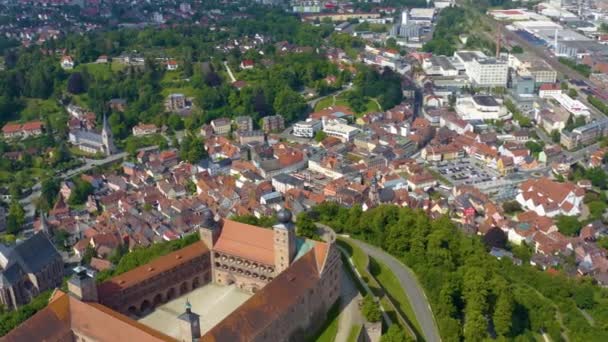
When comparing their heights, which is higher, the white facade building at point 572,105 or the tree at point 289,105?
the tree at point 289,105

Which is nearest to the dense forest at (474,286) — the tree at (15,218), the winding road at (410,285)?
the winding road at (410,285)

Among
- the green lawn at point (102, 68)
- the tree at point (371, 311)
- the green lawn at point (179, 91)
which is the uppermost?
the green lawn at point (102, 68)

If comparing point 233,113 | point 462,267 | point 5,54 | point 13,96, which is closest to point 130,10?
point 5,54

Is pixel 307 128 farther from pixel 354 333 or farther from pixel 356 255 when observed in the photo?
pixel 354 333

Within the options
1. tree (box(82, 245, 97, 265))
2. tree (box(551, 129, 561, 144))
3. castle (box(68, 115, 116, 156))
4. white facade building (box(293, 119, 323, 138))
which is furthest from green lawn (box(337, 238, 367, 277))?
tree (box(551, 129, 561, 144))

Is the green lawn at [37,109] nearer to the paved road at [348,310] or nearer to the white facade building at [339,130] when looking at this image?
the white facade building at [339,130]

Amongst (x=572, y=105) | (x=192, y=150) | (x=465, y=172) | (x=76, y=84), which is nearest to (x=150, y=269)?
(x=192, y=150)

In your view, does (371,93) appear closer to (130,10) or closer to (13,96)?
(13,96)
